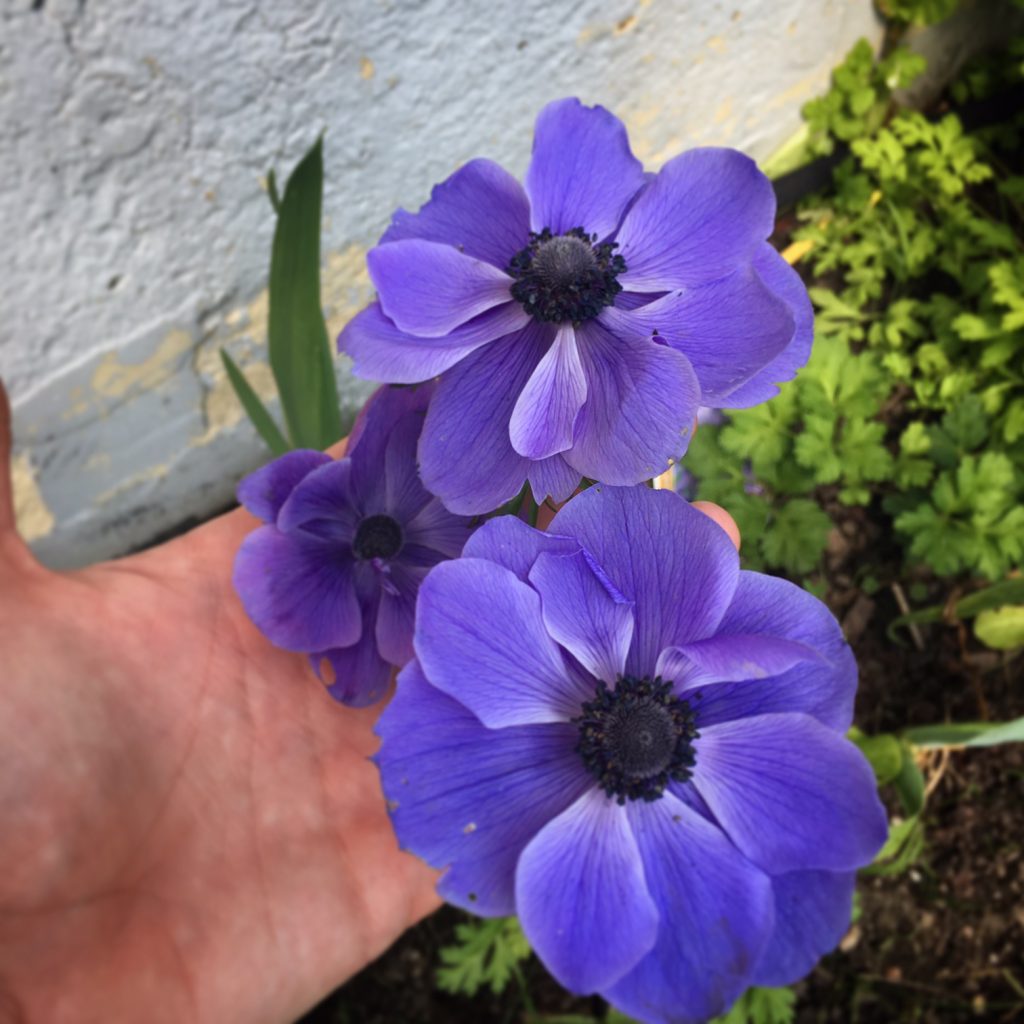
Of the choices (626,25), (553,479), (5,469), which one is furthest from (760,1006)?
(626,25)

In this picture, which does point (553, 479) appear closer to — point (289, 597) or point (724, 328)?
point (724, 328)

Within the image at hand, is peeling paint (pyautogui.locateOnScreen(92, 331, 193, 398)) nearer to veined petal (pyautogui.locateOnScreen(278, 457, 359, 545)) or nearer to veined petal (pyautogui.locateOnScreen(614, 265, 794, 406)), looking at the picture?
veined petal (pyautogui.locateOnScreen(278, 457, 359, 545))

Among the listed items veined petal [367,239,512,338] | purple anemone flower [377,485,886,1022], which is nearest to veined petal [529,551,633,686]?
purple anemone flower [377,485,886,1022]

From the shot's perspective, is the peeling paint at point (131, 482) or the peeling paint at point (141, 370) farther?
the peeling paint at point (131, 482)

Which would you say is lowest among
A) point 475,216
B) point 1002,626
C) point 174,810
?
point 1002,626

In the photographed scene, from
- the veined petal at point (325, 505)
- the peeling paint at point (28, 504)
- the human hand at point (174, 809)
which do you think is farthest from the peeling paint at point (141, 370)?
the veined petal at point (325, 505)

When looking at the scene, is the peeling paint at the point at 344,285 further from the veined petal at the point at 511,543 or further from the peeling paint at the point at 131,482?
the veined petal at the point at 511,543
